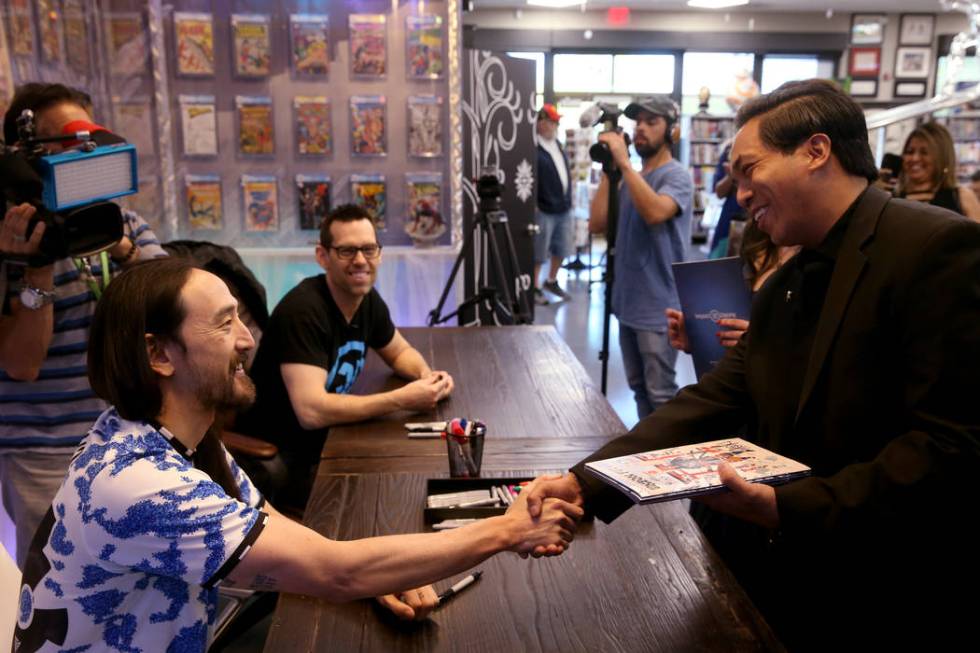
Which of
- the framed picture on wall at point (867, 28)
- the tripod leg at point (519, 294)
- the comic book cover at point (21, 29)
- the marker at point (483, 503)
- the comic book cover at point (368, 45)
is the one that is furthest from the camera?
the framed picture on wall at point (867, 28)

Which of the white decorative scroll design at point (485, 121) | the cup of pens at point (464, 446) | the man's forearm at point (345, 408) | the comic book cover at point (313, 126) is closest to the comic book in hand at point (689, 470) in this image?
the cup of pens at point (464, 446)

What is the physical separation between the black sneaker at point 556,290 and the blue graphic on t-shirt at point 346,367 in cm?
521

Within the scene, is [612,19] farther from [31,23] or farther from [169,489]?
[169,489]

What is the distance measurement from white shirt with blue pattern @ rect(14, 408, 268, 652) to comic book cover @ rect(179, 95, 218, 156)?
2.67 metres

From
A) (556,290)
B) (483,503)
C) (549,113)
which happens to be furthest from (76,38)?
(556,290)

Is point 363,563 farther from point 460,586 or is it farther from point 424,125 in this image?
point 424,125

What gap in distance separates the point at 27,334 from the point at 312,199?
2086 mm

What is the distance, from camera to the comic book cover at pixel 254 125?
143 inches

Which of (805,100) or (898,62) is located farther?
(898,62)

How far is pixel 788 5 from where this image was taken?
400 inches

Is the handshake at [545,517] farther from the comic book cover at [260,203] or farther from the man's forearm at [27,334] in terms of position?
the comic book cover at [260,203]

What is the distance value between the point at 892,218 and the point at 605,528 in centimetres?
73

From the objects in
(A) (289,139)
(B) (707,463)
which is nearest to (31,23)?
(A) (289,139)

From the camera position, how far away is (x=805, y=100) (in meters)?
1.35
